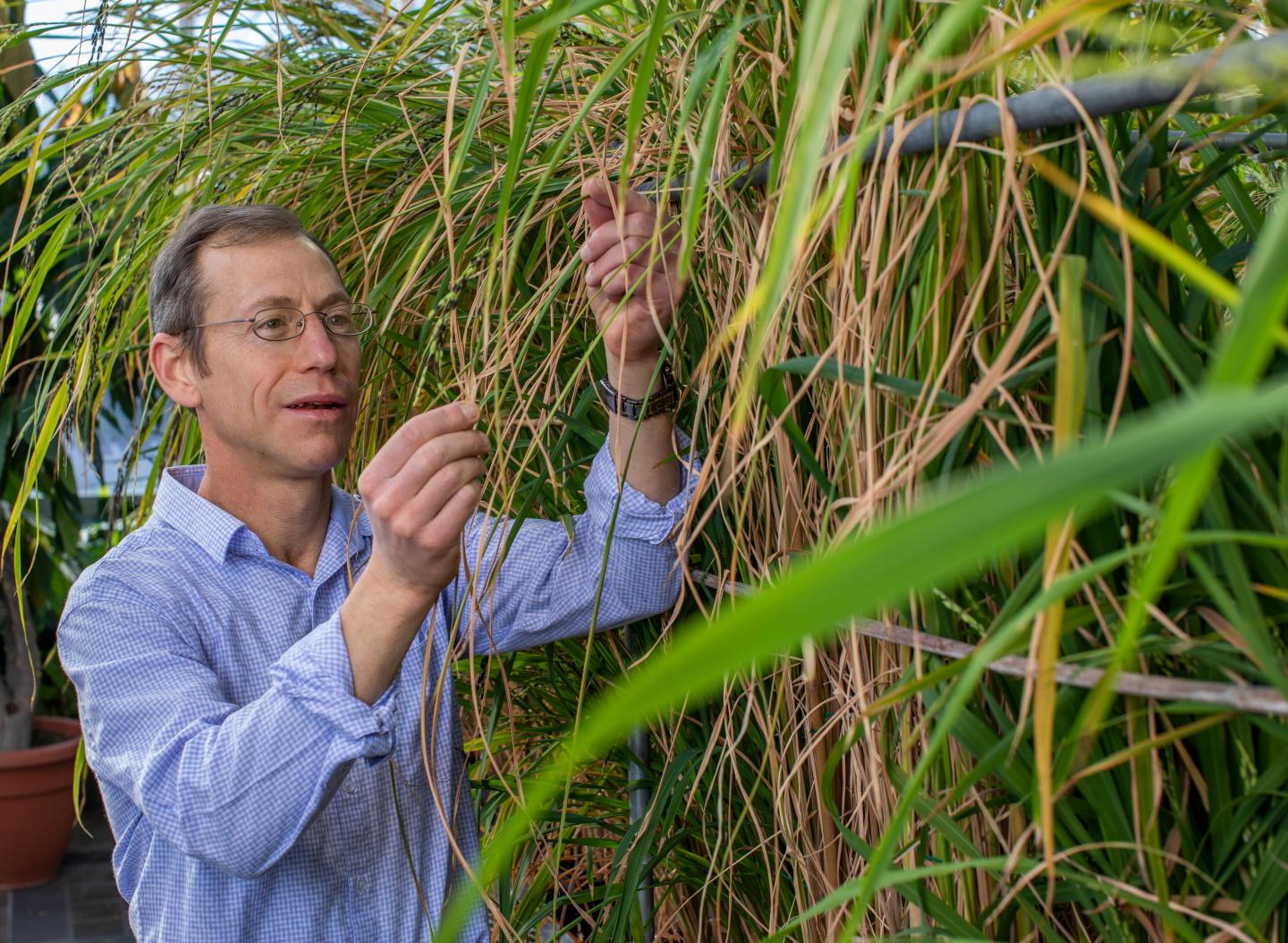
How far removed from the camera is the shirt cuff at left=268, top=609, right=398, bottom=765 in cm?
86

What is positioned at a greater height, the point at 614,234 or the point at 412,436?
the point at 614,234

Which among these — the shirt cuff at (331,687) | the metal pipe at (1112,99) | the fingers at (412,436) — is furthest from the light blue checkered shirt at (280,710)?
the metal pipe at (1112,99)

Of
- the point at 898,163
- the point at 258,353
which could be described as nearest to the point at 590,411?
the point at 258,353

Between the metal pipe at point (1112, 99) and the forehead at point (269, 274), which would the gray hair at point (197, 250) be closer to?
the forehead at point (269, 274)

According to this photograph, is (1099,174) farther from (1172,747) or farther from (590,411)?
(590,411)

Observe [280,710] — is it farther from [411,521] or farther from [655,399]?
[655,399]

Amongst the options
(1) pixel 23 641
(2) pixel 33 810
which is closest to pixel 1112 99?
(1) pixel 23 641

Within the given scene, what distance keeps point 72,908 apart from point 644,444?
266 centimetres

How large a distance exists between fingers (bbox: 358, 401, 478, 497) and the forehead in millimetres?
420

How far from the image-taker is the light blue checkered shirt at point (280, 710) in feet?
2.86

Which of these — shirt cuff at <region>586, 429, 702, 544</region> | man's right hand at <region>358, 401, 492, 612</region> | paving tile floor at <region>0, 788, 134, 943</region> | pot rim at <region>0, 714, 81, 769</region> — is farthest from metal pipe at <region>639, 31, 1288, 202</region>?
pot rim at <region>0, 714, 81, 769</region>

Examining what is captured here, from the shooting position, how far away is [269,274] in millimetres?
1178

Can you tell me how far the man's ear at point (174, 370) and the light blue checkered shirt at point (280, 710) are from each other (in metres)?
0.09

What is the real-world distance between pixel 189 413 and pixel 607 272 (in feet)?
2.43
